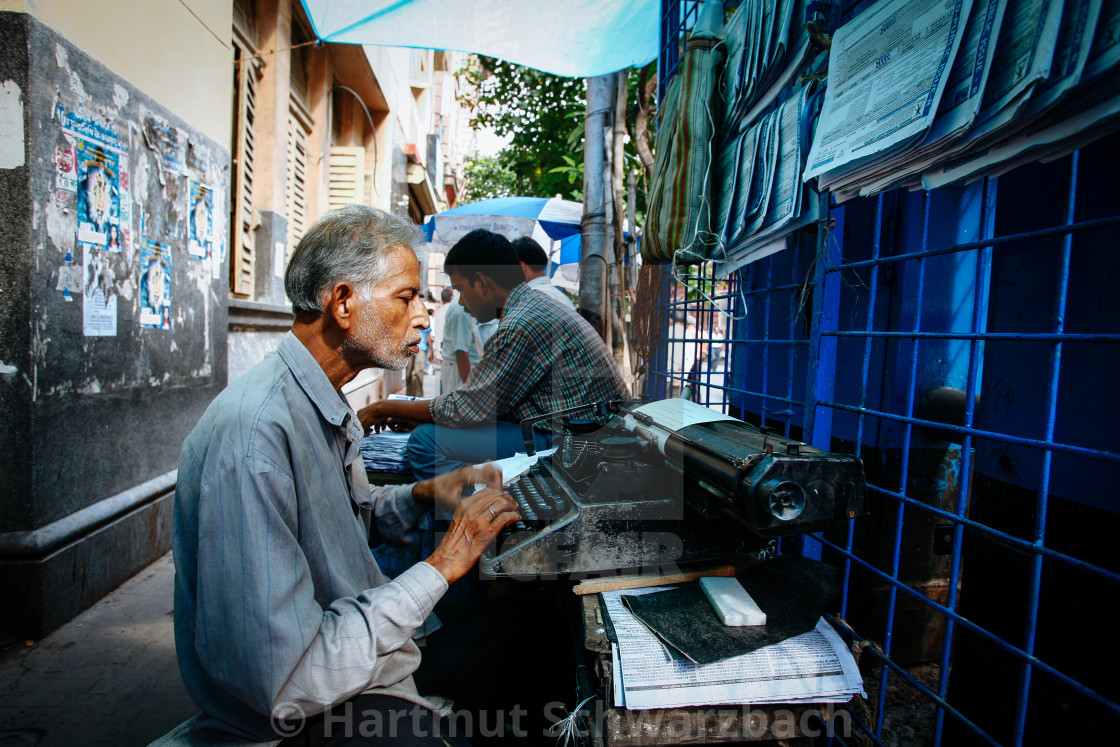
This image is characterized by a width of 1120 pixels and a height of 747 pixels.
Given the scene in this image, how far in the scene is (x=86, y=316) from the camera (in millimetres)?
2520

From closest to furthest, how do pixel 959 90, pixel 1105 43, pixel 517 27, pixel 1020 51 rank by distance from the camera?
pixel 1105 43 → pixel 1020 51 → pixel 959 90 → pixel 517 27

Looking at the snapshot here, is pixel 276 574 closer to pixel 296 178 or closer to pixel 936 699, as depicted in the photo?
pixel 936 699

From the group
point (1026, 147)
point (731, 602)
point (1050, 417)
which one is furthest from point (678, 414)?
point (1026, 147)

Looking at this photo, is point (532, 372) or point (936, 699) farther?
point (532, 372)

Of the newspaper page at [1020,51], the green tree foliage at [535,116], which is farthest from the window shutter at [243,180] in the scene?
the newspaper page at [1020,51]

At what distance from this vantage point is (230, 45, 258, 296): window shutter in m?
4.40

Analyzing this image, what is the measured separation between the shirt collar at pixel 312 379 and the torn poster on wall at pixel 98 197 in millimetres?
1847

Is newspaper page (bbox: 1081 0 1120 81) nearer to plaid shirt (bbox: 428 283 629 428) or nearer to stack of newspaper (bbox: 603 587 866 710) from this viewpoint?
stack of newspaper (bbox: 603 587 866 710)

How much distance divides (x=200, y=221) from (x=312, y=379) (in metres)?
2.76

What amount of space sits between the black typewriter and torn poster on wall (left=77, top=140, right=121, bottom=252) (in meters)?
2.28

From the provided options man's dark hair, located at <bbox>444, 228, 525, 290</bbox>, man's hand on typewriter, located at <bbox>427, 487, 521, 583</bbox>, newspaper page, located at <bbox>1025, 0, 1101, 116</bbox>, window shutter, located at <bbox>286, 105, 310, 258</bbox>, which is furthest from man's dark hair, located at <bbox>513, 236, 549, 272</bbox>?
window shutter, located at <bbox>286, 105, 310, 258</bbox>

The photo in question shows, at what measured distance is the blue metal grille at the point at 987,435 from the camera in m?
1.17

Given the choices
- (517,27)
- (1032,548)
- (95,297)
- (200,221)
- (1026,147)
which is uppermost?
(517,27)

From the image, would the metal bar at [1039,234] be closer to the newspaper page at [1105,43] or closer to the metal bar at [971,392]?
the metal bar at [971,392]
